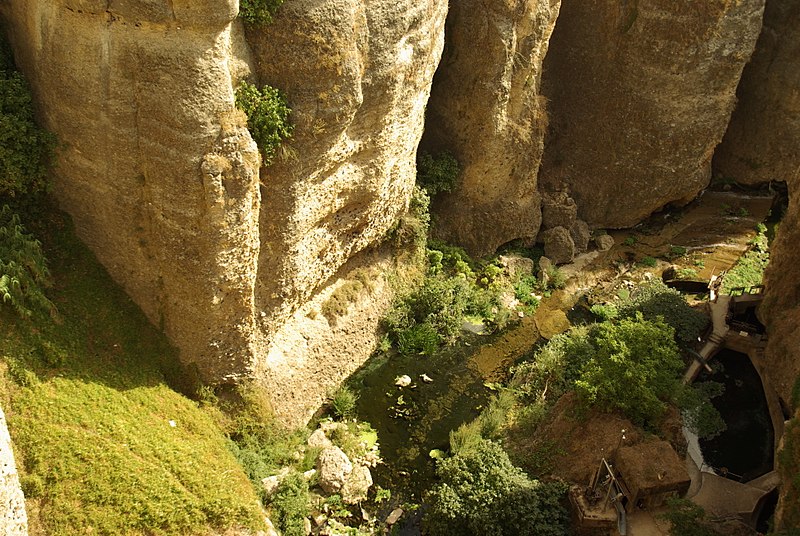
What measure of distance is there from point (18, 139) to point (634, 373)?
14218 millimetres

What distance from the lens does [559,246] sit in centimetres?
2475

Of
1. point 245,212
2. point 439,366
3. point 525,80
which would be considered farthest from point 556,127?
point 245,212

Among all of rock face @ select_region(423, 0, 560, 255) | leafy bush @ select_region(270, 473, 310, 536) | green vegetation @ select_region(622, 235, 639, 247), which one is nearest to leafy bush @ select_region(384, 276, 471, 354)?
rock face @ select_region(423, 0, 560, 255)

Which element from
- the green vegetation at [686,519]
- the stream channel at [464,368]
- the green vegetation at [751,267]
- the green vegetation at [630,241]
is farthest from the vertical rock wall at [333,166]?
the green vegetation at [751,267]

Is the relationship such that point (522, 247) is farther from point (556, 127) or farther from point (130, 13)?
point (130, 13)

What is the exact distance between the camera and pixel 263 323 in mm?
17312

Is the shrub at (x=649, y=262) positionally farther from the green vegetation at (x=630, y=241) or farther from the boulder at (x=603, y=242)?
the boulder at (x=603, y=242)

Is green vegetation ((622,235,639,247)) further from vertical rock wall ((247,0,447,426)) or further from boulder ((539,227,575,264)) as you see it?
vertical rock wall ((247,0,447,426))

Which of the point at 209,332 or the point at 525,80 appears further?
the point at 525,80

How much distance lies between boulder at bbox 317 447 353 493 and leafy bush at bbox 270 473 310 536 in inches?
25.9

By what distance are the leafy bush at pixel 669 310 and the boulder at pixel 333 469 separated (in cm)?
929

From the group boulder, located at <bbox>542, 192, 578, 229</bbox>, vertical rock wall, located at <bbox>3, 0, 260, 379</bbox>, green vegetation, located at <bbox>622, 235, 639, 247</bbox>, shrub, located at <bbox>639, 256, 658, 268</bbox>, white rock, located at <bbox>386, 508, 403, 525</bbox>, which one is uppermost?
vertical rock wall, located at <bbox>3, 0, 260, 379</bbox>

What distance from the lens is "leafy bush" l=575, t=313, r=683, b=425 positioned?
17.0 meters

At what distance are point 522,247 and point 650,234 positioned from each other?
5302 mm
